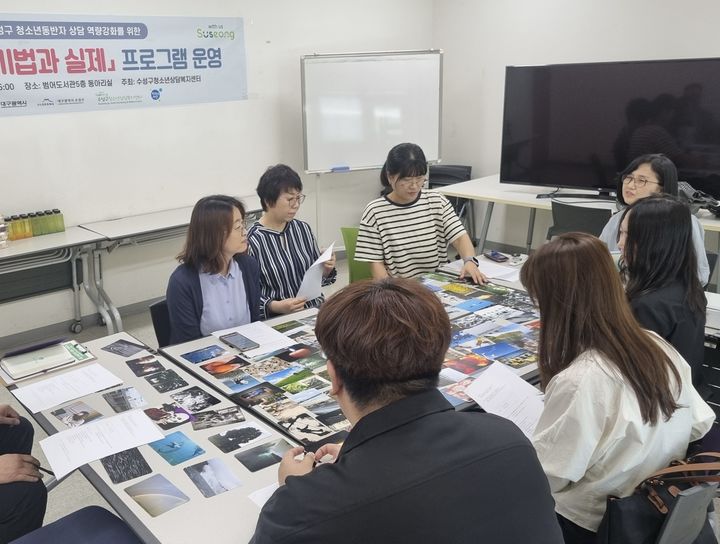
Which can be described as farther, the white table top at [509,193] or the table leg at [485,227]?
the table leg at [485,227]

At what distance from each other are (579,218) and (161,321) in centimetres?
271

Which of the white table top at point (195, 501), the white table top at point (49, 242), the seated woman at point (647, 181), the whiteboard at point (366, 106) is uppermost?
the whiteboard at point (366, 106)

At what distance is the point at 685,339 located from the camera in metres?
1.94

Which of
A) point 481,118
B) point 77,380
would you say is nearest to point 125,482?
point 77,380

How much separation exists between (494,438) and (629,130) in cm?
416

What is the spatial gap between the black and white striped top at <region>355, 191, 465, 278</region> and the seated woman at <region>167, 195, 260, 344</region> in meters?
0.79

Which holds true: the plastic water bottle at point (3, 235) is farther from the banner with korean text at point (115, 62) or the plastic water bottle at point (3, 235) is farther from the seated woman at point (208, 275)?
the seated woman at point (208, 275)

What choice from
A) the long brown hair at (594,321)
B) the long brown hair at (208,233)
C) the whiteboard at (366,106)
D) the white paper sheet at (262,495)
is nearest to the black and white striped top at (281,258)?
the long brown hair at (208,233)

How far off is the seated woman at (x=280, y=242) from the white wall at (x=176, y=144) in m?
1.89

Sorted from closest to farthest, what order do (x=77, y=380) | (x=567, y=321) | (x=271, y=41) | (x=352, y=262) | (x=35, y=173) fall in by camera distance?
(x=567, y=321), (x=77, y=380), (x=352, y=262), (x=35, y=173), (x=271, y=41)

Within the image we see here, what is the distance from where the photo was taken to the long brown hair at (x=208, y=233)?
250cm

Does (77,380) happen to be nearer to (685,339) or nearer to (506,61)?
(685,339)

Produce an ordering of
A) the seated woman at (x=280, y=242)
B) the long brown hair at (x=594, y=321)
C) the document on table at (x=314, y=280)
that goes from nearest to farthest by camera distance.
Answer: the long brown hair at (x=594, y=321) < the document on table at (x=314, y=280) < the seated woman at (x=280, y=242)

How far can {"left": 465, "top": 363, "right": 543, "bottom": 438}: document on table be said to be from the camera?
1861 millimetres
